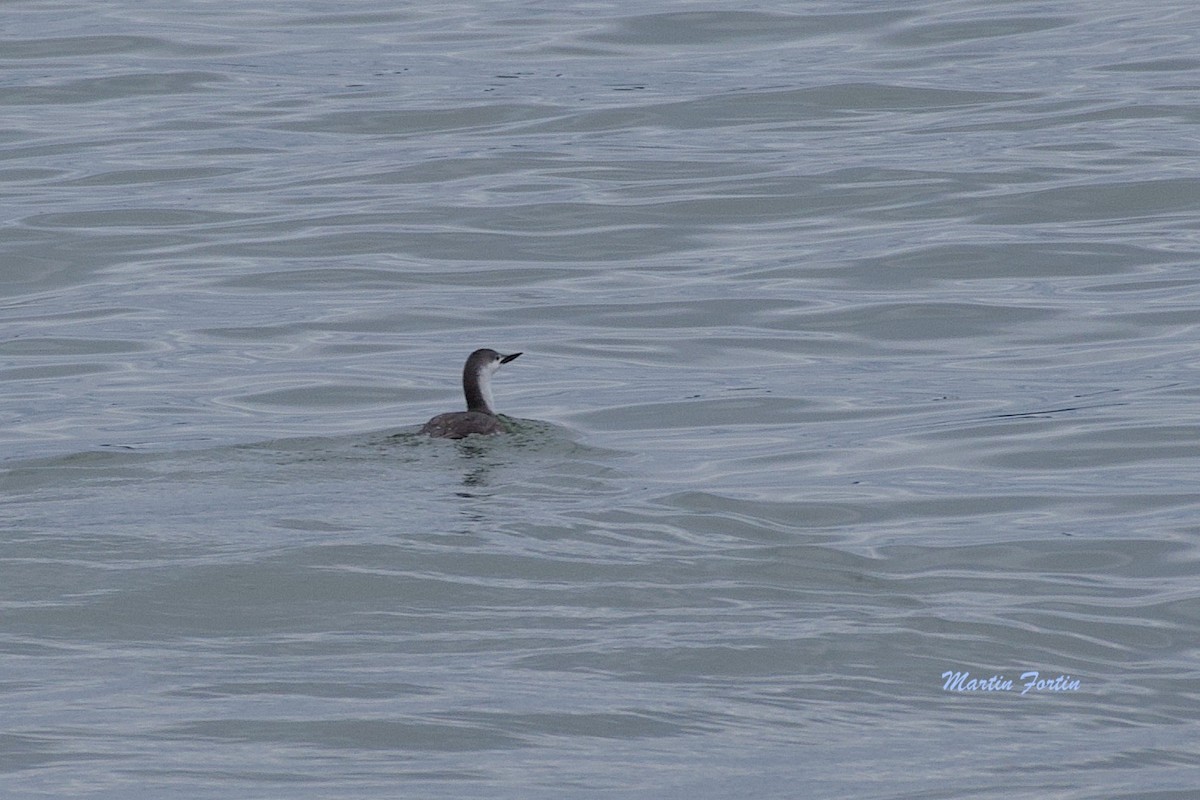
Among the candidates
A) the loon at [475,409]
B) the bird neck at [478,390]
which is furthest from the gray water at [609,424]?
the bird neck at [478,390]

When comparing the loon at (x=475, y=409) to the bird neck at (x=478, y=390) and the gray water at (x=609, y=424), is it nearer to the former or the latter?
the bird neck at (x=478, y=390)

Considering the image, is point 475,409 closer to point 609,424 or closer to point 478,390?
point 478,390

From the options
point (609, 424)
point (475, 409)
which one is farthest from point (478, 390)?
point (609, 424)

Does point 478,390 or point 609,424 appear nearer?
point 478,390

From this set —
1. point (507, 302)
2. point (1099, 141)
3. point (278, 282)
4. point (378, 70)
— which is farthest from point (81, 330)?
point (378, 70)

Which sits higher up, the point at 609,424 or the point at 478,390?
the point at 478,390

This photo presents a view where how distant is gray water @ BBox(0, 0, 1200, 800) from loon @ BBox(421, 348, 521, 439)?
0.15 meters

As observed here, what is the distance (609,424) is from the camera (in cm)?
1227

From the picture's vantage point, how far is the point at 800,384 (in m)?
13.2

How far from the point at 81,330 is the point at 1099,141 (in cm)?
1066

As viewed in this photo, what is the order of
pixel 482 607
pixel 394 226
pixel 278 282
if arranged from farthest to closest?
1. pixel 394 226
2. pixel 278 282
3. pixel 482 607

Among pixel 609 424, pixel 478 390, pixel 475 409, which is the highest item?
pixel 478 390

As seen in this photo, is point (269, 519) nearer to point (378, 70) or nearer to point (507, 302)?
point (507, 302)

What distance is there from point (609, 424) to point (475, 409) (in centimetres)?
77
